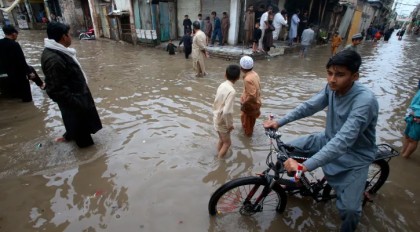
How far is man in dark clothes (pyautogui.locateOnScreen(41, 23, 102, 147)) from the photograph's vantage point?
3334mm

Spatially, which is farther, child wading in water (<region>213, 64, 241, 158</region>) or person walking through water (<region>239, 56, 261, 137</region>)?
person walking through water (<region>239, 56, 261, 137</region>)

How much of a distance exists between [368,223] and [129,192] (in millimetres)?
3064

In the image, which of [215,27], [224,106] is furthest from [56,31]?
[215,27]

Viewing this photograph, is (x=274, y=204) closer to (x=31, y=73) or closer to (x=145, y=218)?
(x=145, y=218)

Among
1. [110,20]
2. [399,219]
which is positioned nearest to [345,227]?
[399,219]

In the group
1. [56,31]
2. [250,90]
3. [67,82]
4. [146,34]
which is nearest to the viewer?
[56,31]

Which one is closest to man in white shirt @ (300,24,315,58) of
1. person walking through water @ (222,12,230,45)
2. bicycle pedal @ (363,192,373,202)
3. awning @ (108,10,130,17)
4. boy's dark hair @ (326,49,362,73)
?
person walking through water @ (222,12,230,45)

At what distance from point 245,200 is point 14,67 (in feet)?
20.5

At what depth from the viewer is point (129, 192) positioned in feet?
10.9

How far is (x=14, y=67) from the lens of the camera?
5.74m

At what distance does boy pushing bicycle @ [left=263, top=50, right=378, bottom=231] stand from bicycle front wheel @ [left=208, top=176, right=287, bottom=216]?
0.65m

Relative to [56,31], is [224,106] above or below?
below

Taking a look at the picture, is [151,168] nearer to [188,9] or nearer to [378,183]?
[378,183]

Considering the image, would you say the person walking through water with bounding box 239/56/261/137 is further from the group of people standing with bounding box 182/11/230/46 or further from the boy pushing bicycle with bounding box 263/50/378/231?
the group of people standing with bounding box 182/11/230/46
